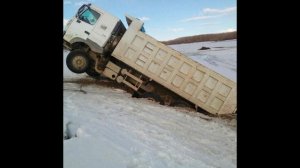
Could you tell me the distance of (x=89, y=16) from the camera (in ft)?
35.4

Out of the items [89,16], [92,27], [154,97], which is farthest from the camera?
[154,97]

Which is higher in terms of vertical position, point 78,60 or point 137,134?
point 78,60

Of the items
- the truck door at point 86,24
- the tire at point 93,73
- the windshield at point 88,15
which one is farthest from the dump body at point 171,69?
the tire at point 93,73

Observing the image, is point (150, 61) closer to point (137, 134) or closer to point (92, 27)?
point (92, 27)

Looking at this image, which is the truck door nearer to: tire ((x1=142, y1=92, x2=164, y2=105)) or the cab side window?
the cab side window

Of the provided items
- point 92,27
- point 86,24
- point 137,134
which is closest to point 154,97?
point 92,27

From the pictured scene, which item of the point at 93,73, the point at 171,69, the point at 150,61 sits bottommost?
the point at 93,73

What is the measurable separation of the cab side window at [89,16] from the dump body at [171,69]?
3.84 feet

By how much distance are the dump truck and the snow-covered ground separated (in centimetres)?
67

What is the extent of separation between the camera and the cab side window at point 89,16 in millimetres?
10750

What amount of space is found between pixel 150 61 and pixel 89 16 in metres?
2.48

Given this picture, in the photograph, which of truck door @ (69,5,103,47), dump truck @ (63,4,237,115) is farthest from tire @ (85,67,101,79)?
truck door @ (69,5,103,47)

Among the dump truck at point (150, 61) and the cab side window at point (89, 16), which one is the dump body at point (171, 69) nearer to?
the dump truck at point (150, 61)
